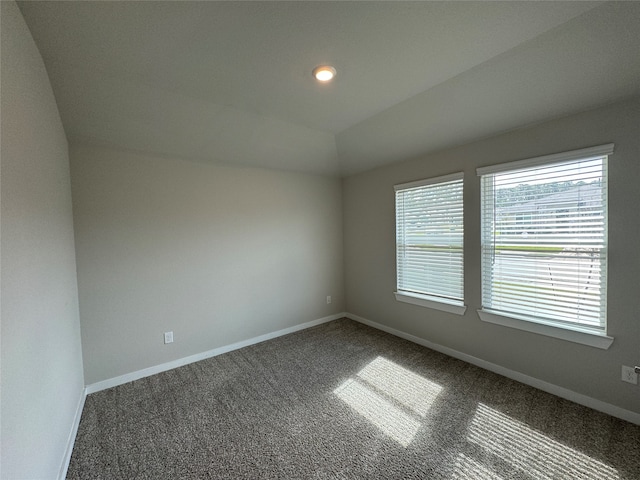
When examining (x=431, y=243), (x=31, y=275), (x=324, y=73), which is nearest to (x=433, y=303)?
(x=431, y=243)

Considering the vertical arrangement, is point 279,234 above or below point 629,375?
above

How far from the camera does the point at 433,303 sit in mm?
3070

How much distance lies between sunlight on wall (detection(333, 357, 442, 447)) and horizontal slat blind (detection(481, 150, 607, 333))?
42.8 inches

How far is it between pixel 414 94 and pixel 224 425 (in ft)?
9.95

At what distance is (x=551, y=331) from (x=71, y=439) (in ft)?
12.2

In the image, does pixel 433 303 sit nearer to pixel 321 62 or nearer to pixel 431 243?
pixel 431 243

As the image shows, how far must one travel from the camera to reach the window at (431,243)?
2.85m

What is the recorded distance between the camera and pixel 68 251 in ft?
6.72

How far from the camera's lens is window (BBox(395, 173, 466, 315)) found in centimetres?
285

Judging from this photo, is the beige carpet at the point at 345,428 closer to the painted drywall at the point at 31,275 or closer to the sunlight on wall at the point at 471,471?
the sunlight on wall at the point at 471,471

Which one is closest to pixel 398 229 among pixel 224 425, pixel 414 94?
pixel 414 94

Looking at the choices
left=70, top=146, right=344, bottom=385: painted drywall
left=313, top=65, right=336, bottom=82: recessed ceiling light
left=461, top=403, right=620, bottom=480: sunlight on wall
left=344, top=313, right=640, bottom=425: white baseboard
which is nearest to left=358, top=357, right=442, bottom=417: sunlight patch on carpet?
left=461, top=403, right=620, bottom=480: sunlight on wall

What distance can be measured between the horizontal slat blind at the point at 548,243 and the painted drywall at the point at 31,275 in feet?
10.7

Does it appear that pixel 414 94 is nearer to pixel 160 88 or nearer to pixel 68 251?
pixel 160 88
